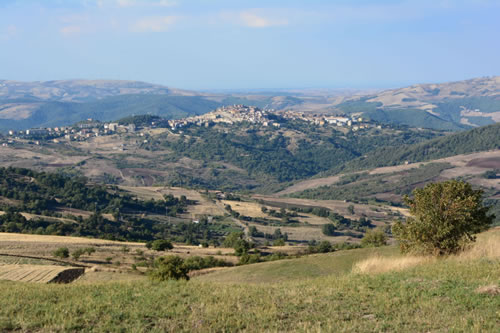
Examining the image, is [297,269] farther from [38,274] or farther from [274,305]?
[38,274]

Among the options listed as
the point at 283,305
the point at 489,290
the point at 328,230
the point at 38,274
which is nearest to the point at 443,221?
the point at 489,290

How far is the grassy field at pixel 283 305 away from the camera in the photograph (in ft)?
39.2

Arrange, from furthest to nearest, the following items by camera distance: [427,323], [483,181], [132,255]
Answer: [483,181] < [132,255] < [427,323]

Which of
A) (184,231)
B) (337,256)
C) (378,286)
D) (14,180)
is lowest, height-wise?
(184,231)

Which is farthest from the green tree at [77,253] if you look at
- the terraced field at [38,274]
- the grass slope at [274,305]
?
the grass slope at [274,305]

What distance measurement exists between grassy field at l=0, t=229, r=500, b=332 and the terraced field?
12325 mm

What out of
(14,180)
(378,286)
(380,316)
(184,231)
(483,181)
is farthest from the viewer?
(483,181)

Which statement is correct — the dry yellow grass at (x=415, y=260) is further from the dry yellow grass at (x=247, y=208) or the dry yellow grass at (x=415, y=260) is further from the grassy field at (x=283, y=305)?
the dry yellow grass at (x=247, y=208)

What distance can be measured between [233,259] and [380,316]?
3655cm

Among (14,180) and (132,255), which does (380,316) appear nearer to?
(132,255)

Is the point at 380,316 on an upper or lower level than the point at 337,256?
upper

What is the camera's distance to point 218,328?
11.9 m

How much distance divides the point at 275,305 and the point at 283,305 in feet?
0.93

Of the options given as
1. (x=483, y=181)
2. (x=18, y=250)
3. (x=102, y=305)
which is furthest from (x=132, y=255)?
(x=483, y=181)
